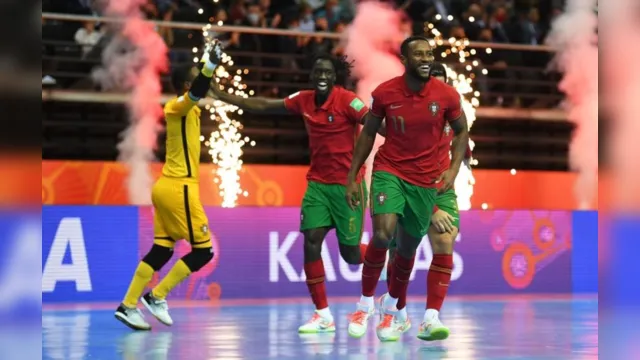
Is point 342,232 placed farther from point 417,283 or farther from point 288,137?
point 288,137

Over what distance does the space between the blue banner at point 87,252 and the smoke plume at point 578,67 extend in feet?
34.0

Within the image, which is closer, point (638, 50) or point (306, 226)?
point (638, 50)

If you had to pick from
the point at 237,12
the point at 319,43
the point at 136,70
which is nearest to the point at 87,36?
the point at 136,70

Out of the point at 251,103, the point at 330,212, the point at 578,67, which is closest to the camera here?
the point at 330,212

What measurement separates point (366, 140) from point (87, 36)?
10.3 m

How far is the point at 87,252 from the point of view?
11.5m

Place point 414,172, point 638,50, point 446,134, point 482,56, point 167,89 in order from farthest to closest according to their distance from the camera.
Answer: point 482,56
point 167,89
point 446,134
point 414,172
point 638,50

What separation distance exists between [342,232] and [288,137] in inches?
380

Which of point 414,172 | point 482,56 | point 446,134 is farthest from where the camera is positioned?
point 482,56

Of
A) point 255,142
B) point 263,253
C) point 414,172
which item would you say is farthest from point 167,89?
point 414,172

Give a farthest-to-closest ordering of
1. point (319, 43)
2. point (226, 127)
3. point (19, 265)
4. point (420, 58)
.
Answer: point (319, 43), point (226, 127), point (420, 58), point (19, 265)

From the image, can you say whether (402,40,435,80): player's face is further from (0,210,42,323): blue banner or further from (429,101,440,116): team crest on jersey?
(0,210,42,323): blue banner

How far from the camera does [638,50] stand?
1.50 metres

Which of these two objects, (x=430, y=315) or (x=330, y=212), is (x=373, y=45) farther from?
(x=430, y=315)
